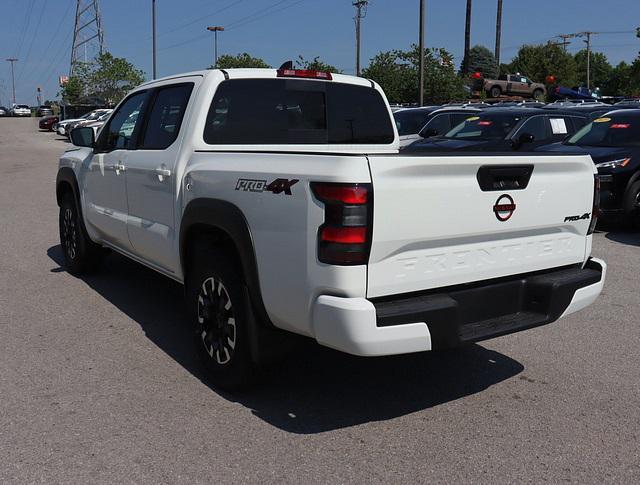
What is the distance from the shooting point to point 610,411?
12.8 feet

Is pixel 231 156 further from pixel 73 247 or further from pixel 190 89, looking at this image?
pixel 73 247

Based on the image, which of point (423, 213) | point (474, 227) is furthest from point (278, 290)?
point (474, 227)

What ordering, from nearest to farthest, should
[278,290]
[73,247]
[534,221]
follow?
[278,290] < [534,221] < [73,247]

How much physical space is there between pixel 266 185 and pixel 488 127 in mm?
10119

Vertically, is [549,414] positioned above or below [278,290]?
below

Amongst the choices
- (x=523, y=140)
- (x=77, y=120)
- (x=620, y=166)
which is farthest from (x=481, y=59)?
(x=620, y=166)

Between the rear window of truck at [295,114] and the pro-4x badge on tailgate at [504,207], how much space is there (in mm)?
1778

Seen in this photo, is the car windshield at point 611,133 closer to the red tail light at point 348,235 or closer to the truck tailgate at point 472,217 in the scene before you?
the truck tailgate at point 472,217

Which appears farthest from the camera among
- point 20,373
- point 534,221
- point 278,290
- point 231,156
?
point 20,373

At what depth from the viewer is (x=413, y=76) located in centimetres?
4041

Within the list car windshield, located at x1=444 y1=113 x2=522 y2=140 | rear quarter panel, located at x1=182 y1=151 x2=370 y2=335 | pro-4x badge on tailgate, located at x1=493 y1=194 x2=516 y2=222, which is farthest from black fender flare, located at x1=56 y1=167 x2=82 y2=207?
car windshield, located at x1=444 y1=113 x2=522 y2=140

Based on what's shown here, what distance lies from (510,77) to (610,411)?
4782 cm

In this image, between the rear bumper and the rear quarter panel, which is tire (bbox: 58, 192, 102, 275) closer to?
the rear quarter panel

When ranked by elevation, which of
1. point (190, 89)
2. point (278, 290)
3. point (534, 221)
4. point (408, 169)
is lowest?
point (278, 290)
